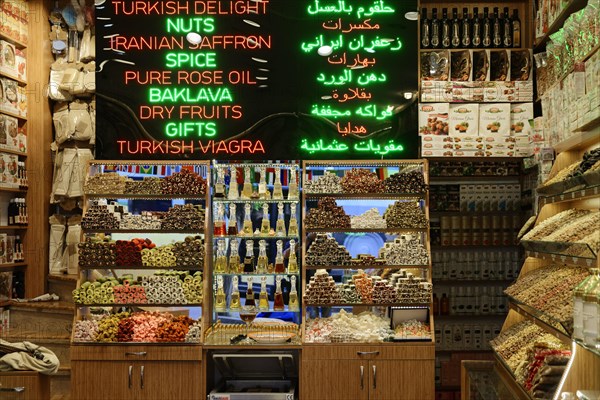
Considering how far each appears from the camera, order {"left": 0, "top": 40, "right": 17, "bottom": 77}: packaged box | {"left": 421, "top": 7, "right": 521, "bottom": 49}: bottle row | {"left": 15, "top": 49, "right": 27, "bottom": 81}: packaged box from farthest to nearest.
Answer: {"left": 15, "top": 49, "right": 27, "bottom": 81}: packaged box → {"left": 0, "top": 40, "right": 17, "bottom": 77}: packaged box → {"left": 421, "top": 7, "right": 521, "bottom": 49}: bottle row

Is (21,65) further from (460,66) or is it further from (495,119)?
(495,119)

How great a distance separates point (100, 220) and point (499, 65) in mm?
3830

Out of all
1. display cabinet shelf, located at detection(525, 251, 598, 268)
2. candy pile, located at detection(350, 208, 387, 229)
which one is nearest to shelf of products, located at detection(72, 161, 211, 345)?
candy pile, located at detection(350, 208, 387, 229)

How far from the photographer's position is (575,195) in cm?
400

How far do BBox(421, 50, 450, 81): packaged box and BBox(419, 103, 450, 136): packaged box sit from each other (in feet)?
0.95

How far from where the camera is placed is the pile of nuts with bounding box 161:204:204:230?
6.34 m

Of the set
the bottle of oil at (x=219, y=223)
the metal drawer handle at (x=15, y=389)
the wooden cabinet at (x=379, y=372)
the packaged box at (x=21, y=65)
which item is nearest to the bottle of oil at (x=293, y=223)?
the bottle of oil at (x=219, y=223)

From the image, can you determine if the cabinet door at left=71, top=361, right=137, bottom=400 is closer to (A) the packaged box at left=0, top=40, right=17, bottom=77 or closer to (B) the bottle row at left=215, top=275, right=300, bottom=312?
(B) the bottle row at left=215, top=275, right=300, bottom=312

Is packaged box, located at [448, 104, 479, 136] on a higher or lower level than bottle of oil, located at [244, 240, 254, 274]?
higher

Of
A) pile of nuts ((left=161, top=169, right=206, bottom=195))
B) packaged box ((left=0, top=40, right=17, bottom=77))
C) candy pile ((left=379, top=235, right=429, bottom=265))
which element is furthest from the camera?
packaged box ((left=0, top=40, right=17, bottom=77))

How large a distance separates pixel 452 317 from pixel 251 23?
3608mm

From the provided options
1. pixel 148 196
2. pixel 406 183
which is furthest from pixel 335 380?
pixel 148 196

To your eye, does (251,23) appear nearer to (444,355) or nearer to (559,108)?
(559,108)

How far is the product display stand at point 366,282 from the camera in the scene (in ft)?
19.9
